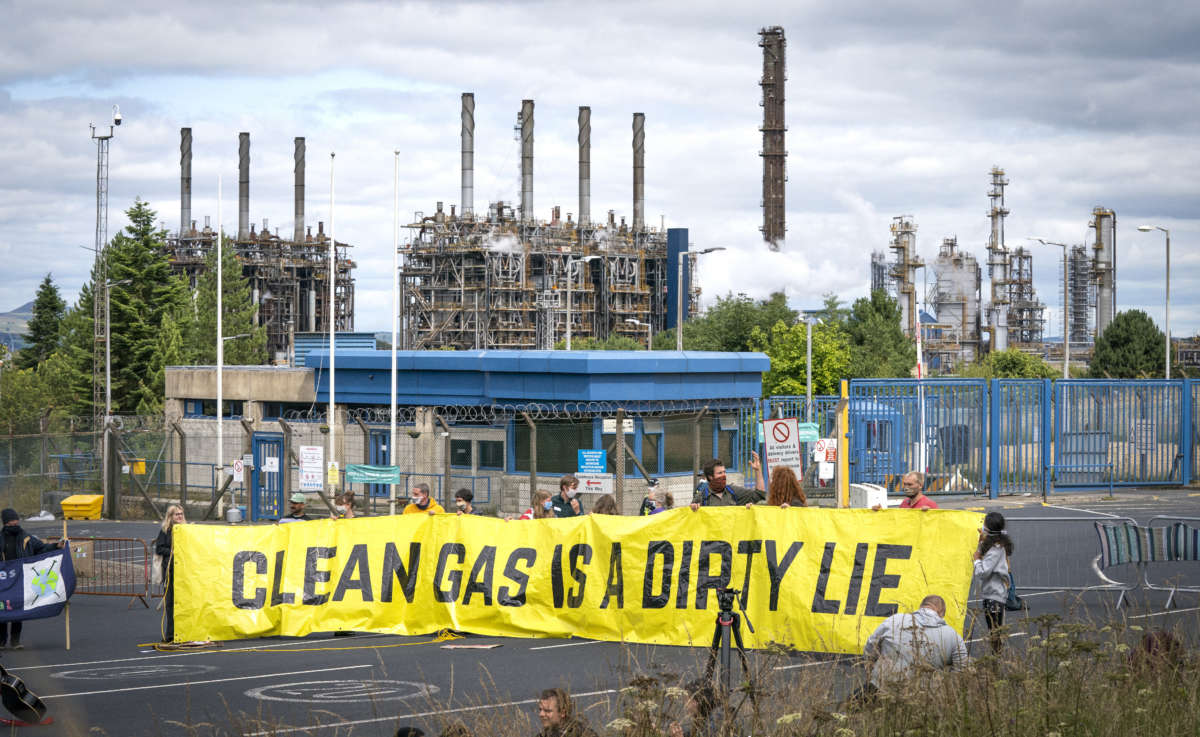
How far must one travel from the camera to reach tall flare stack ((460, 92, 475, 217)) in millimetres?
97162

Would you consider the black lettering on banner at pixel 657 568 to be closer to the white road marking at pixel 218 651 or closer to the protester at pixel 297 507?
the white road marking at pixel 218 651

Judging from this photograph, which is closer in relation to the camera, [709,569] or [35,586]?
[709,569]

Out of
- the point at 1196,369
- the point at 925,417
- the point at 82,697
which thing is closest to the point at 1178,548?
the point at 82,697

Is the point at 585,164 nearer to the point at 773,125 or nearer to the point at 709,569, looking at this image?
the point at 773,125

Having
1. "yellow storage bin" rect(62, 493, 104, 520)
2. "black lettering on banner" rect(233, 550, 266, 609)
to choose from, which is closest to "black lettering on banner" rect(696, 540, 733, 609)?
"black lettering on banner" rect(233, 550, 266, 609)

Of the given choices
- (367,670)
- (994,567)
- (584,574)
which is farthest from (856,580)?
(367,670)

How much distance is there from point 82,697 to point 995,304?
128m

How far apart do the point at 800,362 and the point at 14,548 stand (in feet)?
165

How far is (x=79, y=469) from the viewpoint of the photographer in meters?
39.2

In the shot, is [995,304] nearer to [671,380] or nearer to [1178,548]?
[671,380]

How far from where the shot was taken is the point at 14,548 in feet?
52.3

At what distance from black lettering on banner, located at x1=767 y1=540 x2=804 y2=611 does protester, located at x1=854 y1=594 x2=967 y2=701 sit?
3054mm

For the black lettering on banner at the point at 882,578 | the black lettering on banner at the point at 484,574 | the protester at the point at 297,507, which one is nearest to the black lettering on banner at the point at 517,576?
the black lettering on banner at the point at 484,574

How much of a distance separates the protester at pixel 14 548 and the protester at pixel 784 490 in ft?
27.9
